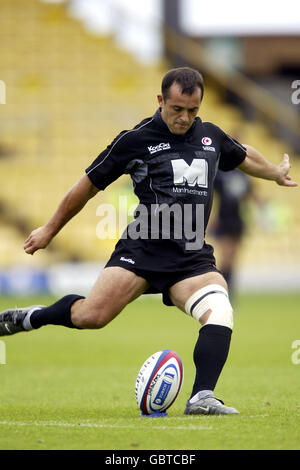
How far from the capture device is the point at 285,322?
1320 centimetres

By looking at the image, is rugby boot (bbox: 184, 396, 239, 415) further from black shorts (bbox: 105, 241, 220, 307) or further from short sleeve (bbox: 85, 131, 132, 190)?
short sleeve (bbox: 85, 131, 132, 190)

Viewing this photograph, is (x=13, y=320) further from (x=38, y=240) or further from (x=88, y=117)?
(x=88, y=117)

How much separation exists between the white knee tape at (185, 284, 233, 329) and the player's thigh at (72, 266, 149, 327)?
1.18 ft

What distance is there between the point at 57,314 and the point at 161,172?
3.74ft

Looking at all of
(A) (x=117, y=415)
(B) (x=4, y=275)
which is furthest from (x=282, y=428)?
(B) (x=4, y=275)

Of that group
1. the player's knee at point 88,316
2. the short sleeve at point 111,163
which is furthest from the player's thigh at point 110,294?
the short sleeve at point 111,163

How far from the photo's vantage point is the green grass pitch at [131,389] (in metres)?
4.77

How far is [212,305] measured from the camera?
584cm

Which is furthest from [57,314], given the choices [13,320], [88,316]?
[13,320]

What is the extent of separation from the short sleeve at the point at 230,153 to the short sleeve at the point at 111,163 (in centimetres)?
70

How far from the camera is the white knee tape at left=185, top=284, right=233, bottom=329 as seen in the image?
582 cm

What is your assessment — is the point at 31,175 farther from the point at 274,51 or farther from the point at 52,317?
the point at 52,317

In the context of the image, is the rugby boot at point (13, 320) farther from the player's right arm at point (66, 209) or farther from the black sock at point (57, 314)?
the player's right arm at point (66, 209)

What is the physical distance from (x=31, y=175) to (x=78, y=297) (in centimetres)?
1820
